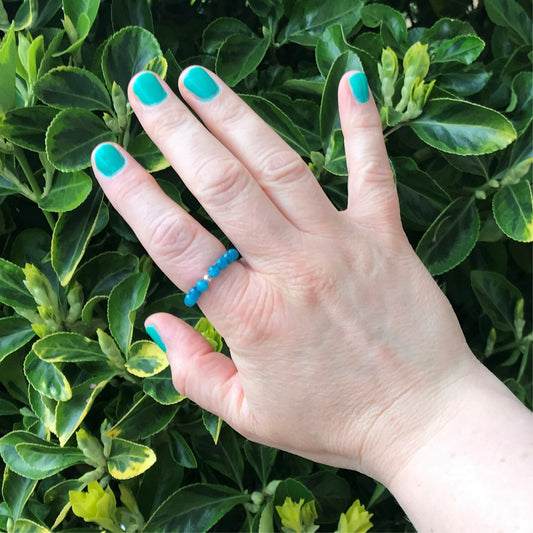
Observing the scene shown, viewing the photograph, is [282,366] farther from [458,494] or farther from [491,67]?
[491,67]

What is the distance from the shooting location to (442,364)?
736mm

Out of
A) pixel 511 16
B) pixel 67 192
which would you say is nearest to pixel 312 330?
pixel 67 192

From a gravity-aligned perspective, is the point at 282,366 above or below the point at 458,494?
above

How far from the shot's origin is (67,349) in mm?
767

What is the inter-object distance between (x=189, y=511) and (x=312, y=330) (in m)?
0.38

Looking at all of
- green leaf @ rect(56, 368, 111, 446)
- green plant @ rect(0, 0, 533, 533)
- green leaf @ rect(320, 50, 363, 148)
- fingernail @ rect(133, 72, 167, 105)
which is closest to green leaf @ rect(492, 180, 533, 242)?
green plant @ rect(0, 0, 533, 533)

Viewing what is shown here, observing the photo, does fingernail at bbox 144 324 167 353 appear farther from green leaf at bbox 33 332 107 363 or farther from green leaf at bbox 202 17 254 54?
green leaf at bbox 202 17 254 54

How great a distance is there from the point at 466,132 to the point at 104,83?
1.74 ft

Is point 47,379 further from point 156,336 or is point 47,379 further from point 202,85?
Answer: point 202,85

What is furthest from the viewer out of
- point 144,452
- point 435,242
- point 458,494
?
point 435,242

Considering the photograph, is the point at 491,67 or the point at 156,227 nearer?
the point at 156,227

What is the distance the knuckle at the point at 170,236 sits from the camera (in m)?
0.69

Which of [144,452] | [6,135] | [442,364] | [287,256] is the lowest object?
[144,452]

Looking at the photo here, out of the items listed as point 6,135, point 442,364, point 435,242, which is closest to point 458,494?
point 442,364
